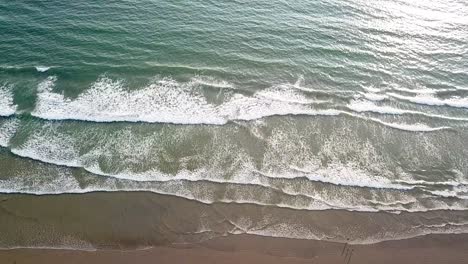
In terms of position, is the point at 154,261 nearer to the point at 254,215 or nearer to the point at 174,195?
the point at 174,195

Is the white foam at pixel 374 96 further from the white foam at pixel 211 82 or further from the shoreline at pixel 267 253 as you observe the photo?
the shoreline at pixel 267 253

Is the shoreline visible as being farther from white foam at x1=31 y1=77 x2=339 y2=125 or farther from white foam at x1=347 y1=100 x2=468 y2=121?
white foam at x1=347 y1=100 x2=468 y2=121

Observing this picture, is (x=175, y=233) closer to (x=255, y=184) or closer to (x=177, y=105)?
(x=255, y=184)

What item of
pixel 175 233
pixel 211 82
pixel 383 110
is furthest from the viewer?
pixel 211 82

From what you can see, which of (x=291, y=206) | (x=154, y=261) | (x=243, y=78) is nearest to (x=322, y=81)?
(x=243, y=78)

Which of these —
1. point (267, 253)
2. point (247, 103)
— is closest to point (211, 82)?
point (247, 103)

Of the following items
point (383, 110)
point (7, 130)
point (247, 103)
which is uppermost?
point (383, 110)

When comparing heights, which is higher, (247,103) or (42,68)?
(42,68)
